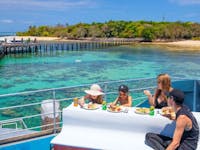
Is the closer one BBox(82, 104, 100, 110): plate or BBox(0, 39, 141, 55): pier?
BBox(82, 104, 100, 110): plate

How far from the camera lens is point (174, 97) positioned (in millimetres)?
3629

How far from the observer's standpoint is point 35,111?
48.3ft

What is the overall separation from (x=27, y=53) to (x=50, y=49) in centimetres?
846

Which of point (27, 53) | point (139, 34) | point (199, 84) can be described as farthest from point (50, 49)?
point (199, 84)

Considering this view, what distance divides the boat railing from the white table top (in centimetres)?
71

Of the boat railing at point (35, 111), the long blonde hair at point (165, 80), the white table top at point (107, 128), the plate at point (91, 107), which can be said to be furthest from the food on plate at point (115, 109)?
the boat railing at point (35, 111)

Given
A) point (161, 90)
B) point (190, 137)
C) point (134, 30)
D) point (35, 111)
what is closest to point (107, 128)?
point (161, 90)

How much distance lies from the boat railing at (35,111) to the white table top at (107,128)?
705 millimetres

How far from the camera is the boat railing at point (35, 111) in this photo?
5250 millimetres

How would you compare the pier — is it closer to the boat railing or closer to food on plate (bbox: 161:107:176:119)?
the boat railing

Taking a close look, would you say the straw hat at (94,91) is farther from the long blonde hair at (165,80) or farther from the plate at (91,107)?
the long blonde hair at (165,80)

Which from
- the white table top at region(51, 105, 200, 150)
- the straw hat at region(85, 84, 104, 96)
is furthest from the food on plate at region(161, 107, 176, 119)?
the straw hat at region(85, 84, 104, 96)

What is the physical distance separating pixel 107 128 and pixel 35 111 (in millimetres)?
10750

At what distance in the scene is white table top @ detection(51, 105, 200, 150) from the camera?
4266mm
